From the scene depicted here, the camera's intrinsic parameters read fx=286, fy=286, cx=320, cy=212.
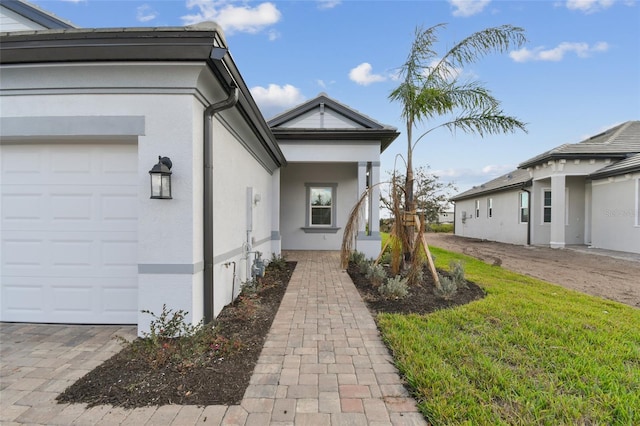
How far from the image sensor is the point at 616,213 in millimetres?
11781

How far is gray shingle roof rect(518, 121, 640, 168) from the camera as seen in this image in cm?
1273

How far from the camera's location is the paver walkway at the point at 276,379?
2.15m

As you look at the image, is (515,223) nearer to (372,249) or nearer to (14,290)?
(372,249)

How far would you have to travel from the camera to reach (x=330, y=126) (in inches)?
407

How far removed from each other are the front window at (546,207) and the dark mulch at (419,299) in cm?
1130

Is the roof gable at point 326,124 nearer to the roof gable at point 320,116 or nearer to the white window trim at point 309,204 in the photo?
the roof gable at point 320,116

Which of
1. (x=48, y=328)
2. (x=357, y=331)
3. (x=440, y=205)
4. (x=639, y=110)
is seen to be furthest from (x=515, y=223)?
(x=48, y=328)

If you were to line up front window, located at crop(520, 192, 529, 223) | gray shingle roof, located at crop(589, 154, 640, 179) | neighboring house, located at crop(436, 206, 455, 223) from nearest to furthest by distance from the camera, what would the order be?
gray shingle roof, located at crop(589, 154, 640, 179), front window, located at crop(520, 192, 529, 223), neighboring house, located at crop(436, 206, 455, 223)

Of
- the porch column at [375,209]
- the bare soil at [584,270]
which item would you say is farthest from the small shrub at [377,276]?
the bare soil at [584,270]

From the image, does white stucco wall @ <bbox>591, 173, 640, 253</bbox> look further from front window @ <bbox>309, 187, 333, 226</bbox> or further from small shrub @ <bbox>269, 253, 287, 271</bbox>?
small shrub @ <bbox>269, 253, 287, 271</bbox>

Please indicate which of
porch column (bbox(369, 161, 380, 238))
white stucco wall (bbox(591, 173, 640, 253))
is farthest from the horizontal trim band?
white stucco wall (bbox(591, 173, 640, 253))

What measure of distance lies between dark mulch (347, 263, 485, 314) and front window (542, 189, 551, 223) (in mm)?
11305

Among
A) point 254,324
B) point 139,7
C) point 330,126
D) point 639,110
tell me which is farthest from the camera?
point 639,110

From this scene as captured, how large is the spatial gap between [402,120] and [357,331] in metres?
4.98
